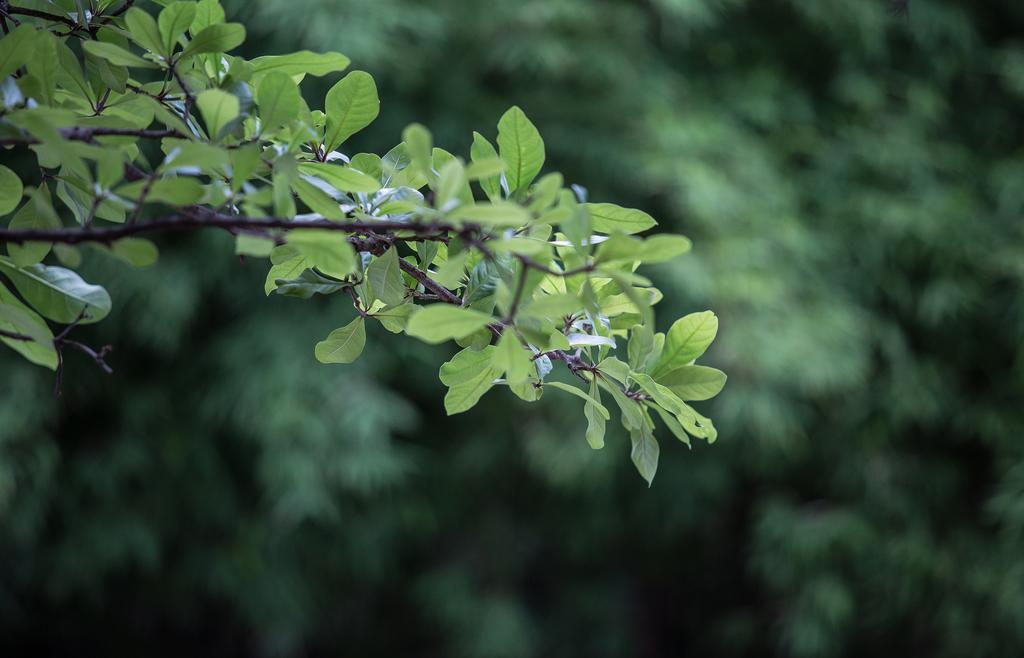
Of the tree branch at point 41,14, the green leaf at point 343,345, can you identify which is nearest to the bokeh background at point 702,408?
the tree branch at point 41,14

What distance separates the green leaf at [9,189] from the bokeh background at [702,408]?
6.05ft

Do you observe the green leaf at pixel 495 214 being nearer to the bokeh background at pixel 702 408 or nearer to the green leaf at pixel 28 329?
the green leaf at pixel 28 329

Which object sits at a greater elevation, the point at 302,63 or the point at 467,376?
the point at 302,63

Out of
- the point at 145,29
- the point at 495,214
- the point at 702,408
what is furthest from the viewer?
the point at 702,408

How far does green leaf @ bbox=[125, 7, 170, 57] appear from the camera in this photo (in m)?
0.48

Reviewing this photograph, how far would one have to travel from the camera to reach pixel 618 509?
2.88m

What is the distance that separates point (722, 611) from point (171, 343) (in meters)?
2.09

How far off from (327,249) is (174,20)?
0.62 feet

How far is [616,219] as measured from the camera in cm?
50

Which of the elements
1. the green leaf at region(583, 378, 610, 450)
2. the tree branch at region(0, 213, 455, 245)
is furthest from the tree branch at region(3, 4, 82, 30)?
the green leaf at region(583, 378, 610, 450)

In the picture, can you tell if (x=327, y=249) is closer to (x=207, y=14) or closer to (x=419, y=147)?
(x=419, y=147)

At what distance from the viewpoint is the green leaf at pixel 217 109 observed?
17.7 inches

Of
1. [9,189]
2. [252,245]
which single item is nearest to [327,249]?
[252,245]

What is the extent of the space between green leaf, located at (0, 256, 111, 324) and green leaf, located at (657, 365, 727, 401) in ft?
1.12
